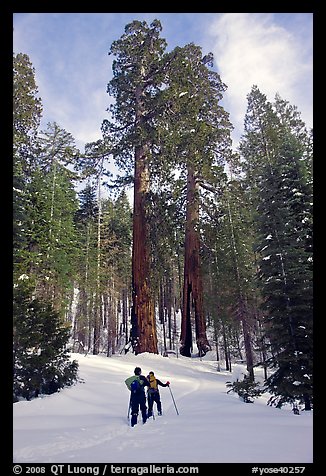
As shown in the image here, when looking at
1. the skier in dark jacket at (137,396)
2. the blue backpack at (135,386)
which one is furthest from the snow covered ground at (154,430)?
the blue backpack at (135,386)

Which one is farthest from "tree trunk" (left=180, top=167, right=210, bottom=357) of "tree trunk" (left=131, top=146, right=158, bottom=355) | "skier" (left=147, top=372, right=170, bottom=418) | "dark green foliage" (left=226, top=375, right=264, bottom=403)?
"skier" (left=147, top=372, right=170, bottom=418)

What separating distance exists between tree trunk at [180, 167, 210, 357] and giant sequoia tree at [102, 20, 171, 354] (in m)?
5.09

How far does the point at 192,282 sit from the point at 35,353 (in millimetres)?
13868

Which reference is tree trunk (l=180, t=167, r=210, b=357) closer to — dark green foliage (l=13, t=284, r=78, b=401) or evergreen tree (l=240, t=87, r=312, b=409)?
evergreen tree (l=240, t=87, r=312, b=409)

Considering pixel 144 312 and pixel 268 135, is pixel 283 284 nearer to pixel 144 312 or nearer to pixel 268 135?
pixel 144 312

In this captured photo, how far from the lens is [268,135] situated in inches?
877

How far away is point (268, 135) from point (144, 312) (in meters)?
15.3

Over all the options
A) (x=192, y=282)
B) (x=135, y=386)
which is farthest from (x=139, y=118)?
(x=135, y=386)

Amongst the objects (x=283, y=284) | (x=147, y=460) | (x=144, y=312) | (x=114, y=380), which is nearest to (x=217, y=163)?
(x=144, y=312)

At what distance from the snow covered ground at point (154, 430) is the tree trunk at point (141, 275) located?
3852 millimetres

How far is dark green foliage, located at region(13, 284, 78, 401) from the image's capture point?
8.26m

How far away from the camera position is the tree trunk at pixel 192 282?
68.4 feet

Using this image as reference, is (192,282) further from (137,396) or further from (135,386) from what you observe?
(137,396)

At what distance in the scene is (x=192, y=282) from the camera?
21.5 meters
